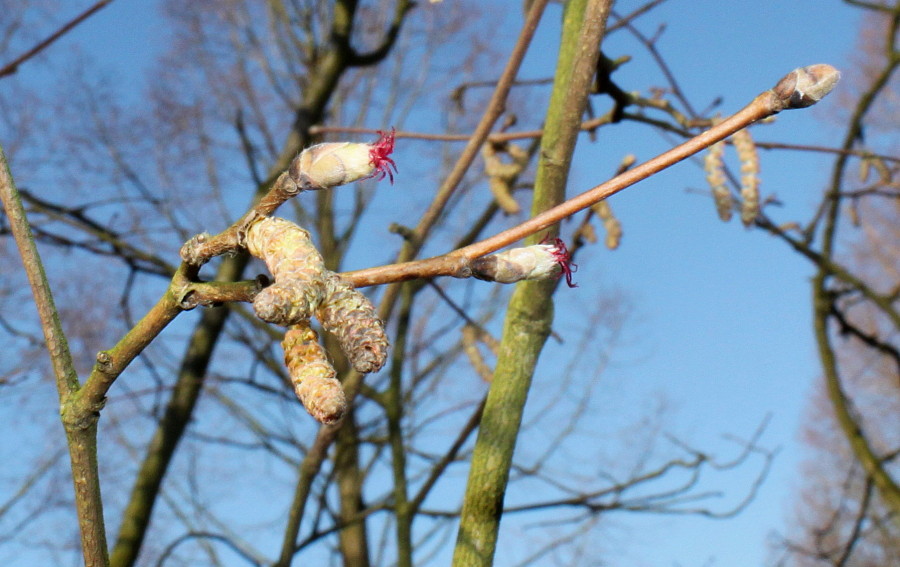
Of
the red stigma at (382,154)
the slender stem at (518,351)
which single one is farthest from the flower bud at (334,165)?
the slender stem at (518,351)

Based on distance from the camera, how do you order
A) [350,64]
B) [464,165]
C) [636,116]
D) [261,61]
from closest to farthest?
[464,165] < [636,116] < [350,64] < [261,61]

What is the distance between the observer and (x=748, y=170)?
0.97 metres

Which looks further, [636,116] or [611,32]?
[611,32]

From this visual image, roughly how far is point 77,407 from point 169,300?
0.28 feet

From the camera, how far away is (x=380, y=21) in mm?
3736

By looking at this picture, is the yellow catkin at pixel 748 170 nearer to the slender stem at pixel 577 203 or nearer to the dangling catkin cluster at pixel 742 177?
the dangling catkin cluster at pixel 742 177

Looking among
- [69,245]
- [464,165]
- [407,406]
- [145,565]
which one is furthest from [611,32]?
[145,565]

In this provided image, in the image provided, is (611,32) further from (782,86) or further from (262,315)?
(262,315)

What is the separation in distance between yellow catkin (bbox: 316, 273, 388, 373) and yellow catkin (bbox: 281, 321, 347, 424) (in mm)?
17

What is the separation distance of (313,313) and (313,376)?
0.03 meters

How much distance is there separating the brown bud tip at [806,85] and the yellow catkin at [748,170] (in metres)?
0.65

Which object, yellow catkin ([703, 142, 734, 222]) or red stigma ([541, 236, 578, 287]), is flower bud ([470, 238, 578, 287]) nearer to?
red stigma ([541, 236, 578, 287])

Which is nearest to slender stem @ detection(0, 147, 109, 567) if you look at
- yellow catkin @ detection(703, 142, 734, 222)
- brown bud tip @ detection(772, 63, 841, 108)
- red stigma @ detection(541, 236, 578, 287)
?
red stigma @ detection(541, 236, 578, 287)

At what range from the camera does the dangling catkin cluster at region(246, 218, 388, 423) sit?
0.30 m
